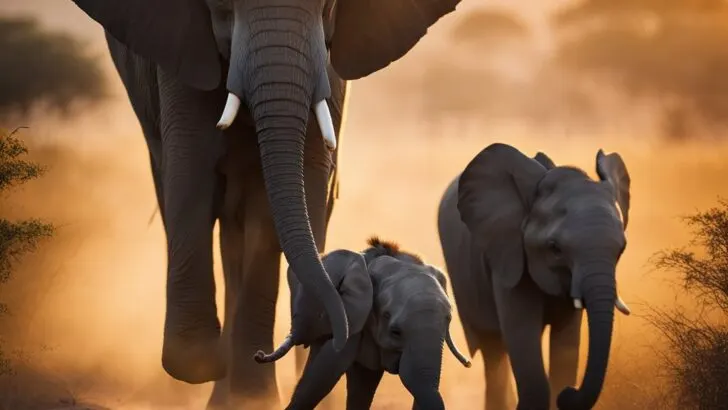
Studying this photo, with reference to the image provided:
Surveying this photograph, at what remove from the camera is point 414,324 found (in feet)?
27.7

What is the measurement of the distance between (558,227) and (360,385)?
1.31 meters

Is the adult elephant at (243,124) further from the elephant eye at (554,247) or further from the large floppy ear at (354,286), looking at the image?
the elephant eye at (554,247)

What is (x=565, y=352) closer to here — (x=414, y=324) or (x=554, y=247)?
(x=554, y=247)

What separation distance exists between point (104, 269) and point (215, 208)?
9390 mm

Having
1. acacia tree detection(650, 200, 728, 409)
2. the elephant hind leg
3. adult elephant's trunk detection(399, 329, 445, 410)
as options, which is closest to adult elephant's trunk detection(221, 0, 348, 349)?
adult elephant's trunk detection(399, 329, 445, 410)

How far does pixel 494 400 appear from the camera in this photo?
11.6 metres

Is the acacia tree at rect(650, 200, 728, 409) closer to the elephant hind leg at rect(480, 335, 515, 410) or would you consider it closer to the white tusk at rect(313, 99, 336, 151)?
the elephant hind leg at rect(480, 335, 515, 410)

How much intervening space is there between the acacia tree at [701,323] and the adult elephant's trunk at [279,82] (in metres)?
2.77

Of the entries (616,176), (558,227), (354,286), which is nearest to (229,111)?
(354,286)

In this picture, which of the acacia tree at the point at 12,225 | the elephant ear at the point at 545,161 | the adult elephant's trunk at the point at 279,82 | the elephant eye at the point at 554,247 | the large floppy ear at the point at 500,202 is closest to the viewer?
the adult elephant's trunk at the point at 279,82

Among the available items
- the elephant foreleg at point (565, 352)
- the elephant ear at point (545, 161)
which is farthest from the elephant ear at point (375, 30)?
the elephant foreleg at point (565, 352)

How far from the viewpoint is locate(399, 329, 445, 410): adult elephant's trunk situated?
8.30m

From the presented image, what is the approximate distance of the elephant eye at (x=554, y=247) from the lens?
927 cm

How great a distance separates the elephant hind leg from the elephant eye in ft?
7.41
